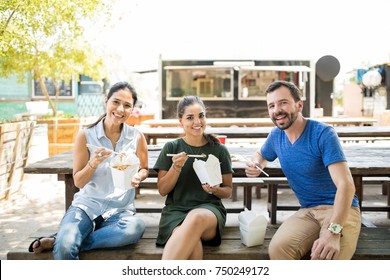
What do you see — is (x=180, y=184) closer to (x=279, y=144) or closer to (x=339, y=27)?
(x=279, y=144)

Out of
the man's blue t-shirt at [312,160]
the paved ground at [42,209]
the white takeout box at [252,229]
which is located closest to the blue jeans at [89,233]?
the white takeout box at [252,229]

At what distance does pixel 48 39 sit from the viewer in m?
5.64

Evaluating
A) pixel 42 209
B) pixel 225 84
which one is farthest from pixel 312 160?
pixel 225 84

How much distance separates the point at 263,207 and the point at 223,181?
6.02 ft

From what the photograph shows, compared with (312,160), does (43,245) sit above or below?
below

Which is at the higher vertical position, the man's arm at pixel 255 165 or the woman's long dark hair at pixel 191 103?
the woman's long dark hair at pixel 191 103

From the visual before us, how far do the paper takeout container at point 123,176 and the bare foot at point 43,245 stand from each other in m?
0.38

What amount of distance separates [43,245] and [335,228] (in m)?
1.24

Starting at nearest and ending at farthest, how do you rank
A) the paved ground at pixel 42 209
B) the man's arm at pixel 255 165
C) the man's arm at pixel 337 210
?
the man's arm at pixel 337 210
the man's arm at pixel 255 165
the paved ground at pixel 42 209

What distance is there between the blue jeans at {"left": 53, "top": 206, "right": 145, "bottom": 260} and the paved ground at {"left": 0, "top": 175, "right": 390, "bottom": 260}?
929mm

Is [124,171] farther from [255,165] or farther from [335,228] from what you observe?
[335,228]

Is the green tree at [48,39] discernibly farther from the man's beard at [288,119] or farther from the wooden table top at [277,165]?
the man's beard at [288,119]

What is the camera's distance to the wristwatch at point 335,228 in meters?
1.76
